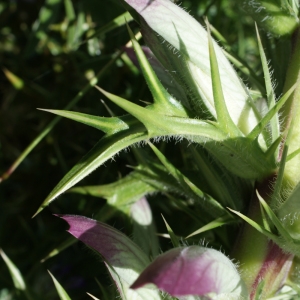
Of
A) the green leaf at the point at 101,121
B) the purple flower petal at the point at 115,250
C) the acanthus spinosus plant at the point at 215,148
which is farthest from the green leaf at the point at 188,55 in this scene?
the purple flower petal at the point at 115,250

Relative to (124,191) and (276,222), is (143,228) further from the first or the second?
(276,222)

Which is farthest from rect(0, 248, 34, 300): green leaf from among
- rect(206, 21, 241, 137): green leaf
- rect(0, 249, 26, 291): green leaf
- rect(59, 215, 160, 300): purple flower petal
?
rect(206, 21, 241, 137): green leaf

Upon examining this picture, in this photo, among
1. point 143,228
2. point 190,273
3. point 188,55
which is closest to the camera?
point 190,273

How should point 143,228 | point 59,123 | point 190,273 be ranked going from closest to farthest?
point 190,273, point 143,228, point 59,123

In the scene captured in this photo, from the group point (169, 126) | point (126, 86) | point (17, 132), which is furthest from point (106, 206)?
point (17, 132)

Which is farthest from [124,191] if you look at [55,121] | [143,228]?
[55,121]

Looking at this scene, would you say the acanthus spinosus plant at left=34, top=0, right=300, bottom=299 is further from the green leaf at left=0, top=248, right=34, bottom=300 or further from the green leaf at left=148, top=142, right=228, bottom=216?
the green leaf at left=0, top=248, right=34, bottom=300

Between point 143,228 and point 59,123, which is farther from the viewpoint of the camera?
point 59,123
